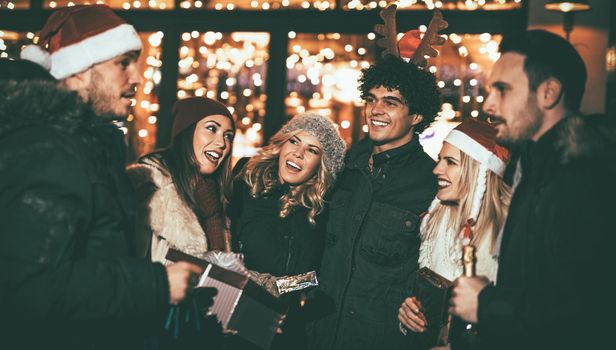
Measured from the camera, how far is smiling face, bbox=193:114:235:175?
4285 millimetres

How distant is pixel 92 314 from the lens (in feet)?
7.48

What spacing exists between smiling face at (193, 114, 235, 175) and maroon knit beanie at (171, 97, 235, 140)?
1.4 inches

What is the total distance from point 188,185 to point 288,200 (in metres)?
0.71

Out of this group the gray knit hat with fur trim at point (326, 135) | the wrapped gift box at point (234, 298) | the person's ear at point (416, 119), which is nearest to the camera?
the wrapped gift box at point (234, 298)

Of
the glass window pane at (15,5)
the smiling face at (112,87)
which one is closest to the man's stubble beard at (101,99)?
the smiling face at (112,87)

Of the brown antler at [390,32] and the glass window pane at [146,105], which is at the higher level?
the brown antler at [390,32]

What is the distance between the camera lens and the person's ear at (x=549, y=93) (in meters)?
2.67

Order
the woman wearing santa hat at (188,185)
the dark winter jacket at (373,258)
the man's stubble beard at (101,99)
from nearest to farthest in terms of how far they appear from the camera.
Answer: the man's stubble beard at (101,99)
the woman wearing santa hat at (188,185)
the dark winter jacket at (373,258)

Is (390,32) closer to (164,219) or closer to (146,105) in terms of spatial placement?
(164,219)

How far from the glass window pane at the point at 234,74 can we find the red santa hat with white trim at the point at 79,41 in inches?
197

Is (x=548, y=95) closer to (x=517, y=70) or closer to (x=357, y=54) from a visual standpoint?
(x=517, y=70)

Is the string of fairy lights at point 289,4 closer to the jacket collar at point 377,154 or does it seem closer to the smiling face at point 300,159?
the jacket collar at point 377,154

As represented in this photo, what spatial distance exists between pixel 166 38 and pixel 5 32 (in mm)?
2231

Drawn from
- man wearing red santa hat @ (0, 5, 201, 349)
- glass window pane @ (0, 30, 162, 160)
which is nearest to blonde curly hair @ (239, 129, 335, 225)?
man wearing red santa hat @ (0, 5, 201, 349)
